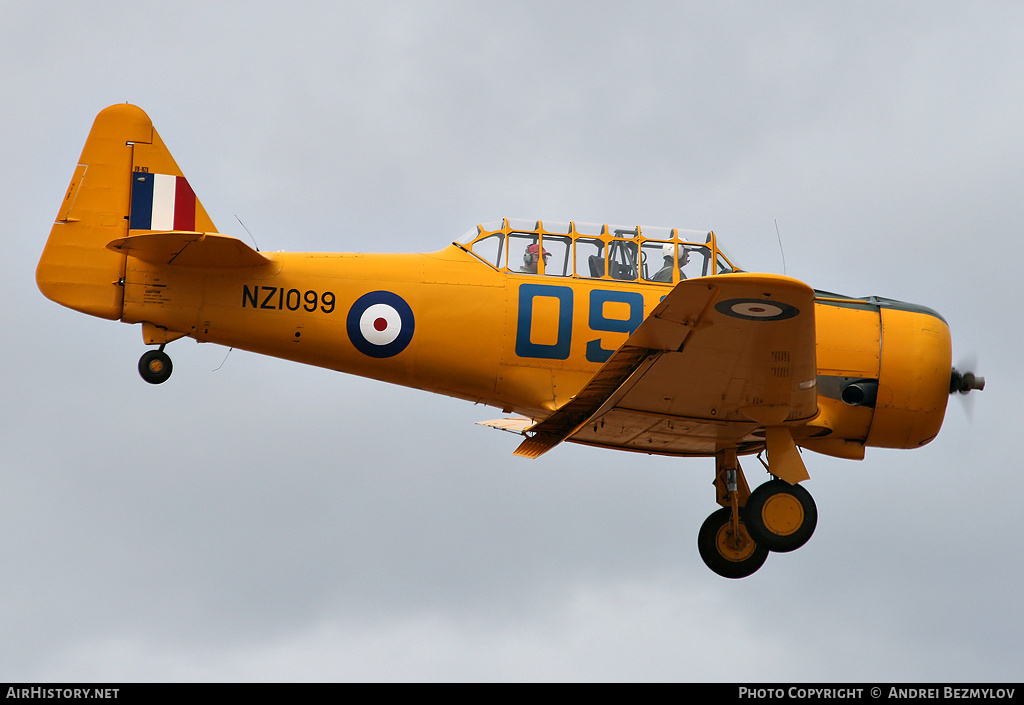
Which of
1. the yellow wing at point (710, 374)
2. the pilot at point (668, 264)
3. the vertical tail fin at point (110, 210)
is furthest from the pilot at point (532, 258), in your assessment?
the vertical tail fin at point (110, 210)

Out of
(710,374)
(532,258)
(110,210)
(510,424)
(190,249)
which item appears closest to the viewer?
(710,374)

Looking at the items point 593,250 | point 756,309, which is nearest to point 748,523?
point 756,309

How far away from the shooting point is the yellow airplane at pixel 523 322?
12422 millimetres

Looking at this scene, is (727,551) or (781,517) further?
(727,551)

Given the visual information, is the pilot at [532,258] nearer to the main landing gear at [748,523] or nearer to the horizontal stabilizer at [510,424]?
the horizontal stabilizer at [510,424]

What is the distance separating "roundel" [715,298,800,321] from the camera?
428 inches

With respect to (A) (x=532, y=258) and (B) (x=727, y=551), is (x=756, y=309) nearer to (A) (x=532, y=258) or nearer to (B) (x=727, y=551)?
(A) (x=532, y=258)

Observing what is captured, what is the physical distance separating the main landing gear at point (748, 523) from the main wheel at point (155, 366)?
19.5 ft

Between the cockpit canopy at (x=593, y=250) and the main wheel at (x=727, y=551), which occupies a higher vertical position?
the cockpit canopy at (x=593, y=250)

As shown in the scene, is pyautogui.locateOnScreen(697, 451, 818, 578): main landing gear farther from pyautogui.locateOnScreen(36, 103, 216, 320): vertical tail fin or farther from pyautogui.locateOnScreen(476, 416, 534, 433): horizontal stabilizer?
pyautogui.locateOnScreen(36, 103, 216, 320): vertical tail fin

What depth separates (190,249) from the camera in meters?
12.3

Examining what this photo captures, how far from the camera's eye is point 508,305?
12977 mm

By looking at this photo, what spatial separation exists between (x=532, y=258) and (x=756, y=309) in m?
2.96
